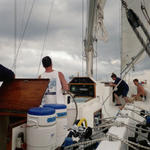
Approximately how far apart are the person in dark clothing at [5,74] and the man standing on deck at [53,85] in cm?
43

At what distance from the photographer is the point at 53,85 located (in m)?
1.95

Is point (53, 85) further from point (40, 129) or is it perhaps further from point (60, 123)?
point (40, 129)

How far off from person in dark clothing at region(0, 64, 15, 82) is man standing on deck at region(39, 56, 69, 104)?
435mm

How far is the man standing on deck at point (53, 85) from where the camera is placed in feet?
6.41

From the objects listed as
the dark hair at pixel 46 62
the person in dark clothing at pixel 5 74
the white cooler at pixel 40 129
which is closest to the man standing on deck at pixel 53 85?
the dark hair at pixel 46 62

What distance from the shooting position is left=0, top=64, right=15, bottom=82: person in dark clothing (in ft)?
5.17

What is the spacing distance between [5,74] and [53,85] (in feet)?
1.88

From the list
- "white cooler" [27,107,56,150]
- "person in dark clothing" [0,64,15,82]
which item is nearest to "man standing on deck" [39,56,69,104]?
"person in dark clothing" [0,64,15,82]

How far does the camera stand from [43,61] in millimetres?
2016

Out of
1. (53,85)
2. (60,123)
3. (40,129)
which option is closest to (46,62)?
(53,85)

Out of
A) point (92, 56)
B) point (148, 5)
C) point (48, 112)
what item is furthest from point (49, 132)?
point (92, 56)

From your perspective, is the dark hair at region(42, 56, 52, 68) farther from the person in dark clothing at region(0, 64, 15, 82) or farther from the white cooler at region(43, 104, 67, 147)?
the white cooler at region(43, 104, 67, 147)

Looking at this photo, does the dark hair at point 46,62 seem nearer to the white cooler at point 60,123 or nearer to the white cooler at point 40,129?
the white cooler at point 60,123

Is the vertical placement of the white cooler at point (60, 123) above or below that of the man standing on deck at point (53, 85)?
below
